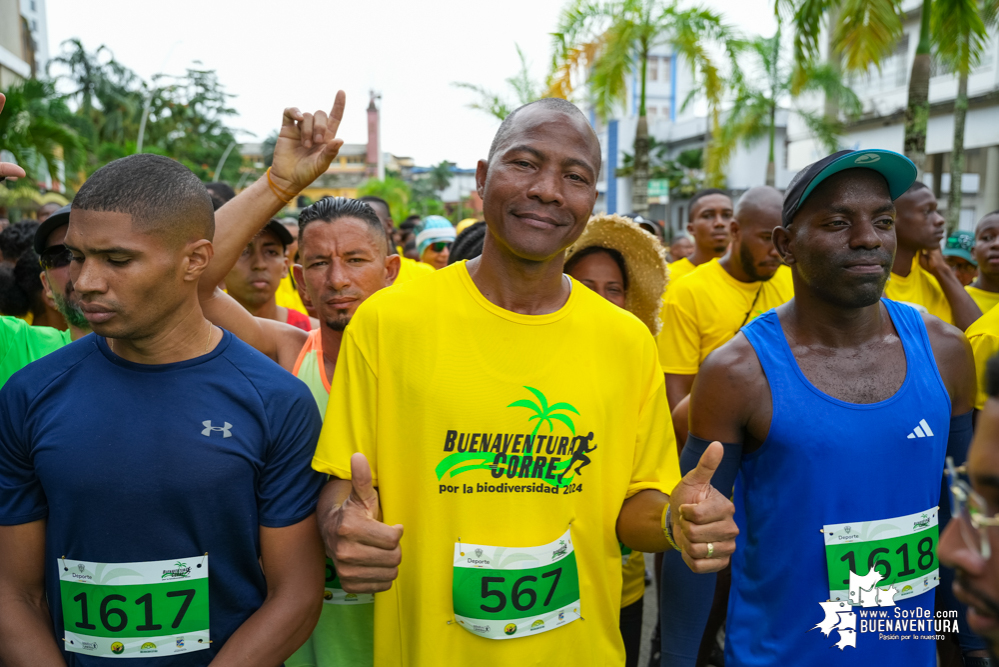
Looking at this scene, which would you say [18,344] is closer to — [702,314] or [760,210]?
[702,314]

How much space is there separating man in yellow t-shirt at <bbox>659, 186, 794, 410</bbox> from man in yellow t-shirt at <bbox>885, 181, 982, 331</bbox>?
71 cm

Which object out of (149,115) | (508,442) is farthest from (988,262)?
(149,115)

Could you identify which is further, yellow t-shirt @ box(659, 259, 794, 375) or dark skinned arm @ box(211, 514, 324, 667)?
yellow t-shirt @ box(659, 259, 794, 375)

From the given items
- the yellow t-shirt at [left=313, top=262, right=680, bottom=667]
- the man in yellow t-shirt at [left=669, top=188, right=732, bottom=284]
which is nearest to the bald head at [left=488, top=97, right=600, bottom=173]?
the yellow t-shirt at [left=313, top=262, right=680, bottom=667]

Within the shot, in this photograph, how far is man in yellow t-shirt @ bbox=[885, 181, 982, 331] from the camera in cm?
443

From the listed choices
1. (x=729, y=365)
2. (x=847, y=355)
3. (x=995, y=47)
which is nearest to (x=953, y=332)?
(x=847, y=355)

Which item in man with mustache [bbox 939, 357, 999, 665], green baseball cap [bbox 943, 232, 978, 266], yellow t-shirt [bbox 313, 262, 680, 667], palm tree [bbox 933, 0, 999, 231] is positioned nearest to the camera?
man with mustache [bbox 939, 357, 999, 665]

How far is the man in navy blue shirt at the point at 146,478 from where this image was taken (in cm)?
182

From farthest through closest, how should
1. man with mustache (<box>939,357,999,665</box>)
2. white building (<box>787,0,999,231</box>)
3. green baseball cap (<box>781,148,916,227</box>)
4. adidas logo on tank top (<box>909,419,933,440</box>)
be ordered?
white building (<box>787,0,999,231</box>)
green baseball cap (<box>781,148,916,227</box>)
adidas logo on tank top (<box>909,419,933,440</box>)
man with mustache (<box>939,357,999,665</box>)

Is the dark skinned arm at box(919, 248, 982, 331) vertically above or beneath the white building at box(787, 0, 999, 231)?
beneath

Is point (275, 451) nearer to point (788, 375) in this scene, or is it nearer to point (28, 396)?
point (28, 396)

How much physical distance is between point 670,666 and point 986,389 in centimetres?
220

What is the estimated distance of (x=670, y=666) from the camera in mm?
2883

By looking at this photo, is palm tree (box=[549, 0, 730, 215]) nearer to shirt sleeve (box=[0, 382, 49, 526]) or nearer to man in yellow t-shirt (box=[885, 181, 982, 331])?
man in yellow t-shirt (box=[885, 181, 982, 331])
